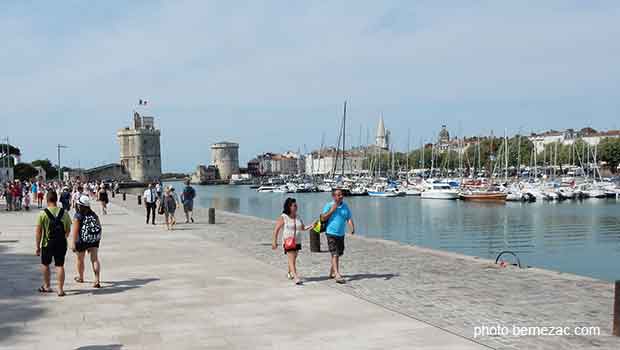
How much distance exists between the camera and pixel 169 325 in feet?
28.3

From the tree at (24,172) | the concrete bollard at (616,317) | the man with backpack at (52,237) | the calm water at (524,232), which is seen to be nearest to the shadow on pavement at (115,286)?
the man with backpack at (52,237)

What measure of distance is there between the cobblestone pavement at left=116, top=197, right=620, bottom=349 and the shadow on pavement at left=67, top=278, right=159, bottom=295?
282 centimetres

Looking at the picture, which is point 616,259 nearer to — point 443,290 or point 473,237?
point 473,237

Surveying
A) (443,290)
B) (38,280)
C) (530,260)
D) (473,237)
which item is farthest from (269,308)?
(473,237)

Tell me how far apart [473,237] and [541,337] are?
2765 centimetres

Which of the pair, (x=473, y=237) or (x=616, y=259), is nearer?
(x=616, y=259)

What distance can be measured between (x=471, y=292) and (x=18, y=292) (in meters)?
7.58

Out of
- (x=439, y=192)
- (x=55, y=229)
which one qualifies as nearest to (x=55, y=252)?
(x=55, y=229)

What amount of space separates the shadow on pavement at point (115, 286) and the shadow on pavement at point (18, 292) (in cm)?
78

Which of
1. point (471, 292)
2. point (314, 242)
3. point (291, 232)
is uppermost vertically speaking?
point (291, 232)

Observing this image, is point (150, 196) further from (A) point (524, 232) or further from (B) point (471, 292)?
(A) point (524, 232)

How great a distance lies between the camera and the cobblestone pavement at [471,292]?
845cm

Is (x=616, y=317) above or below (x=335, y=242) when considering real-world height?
below

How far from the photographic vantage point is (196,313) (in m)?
9.33
